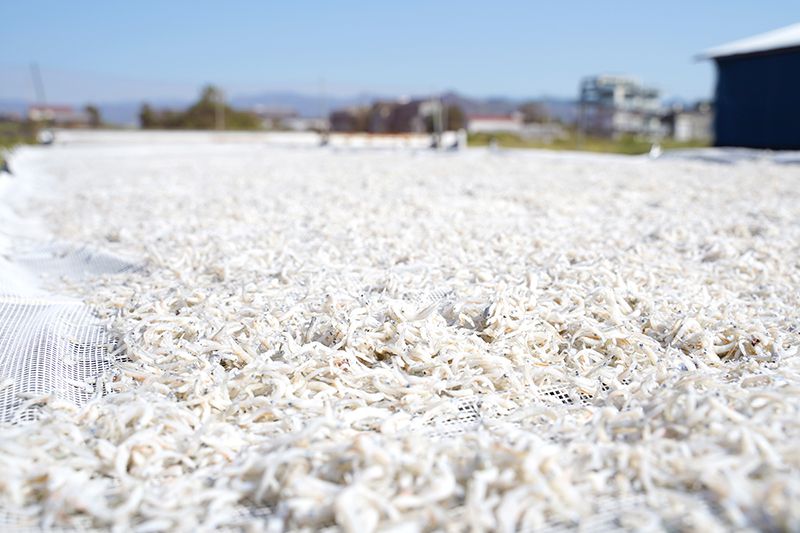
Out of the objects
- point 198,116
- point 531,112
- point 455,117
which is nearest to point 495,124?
point 531,112

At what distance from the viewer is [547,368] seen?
1696 mm

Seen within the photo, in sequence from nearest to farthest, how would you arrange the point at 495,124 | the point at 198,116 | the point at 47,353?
1. the point at 47,353
2. the point at 198,116
3. the point at 495,124

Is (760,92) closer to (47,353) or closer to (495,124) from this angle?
(47,353)

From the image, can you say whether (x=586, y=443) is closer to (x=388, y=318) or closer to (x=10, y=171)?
(x=388, y=318)

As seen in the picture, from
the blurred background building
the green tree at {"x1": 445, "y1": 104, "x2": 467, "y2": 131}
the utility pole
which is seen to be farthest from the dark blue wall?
the green tree at {"x1": 445, "y1": 104, "x2": 467, "y2": 131}

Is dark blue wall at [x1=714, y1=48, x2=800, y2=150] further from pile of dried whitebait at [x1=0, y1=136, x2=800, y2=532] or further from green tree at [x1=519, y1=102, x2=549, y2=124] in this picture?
green tree at [x1=519, y1=102, x2=549, y2=124]

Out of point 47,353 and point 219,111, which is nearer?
point 47,353

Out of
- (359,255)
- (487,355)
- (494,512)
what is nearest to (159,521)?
(494,512)

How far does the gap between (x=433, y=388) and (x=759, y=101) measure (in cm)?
1337

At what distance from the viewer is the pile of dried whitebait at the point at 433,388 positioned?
3.64 ft

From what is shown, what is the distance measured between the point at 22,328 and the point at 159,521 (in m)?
1.30

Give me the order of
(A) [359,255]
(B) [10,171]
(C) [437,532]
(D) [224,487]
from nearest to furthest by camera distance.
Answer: (C) [437,532]
(D) [224,487]
(A) [359,255]
(B) [10,171]

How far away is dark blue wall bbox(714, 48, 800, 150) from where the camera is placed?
1150 cm

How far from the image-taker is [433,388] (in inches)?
62.8
